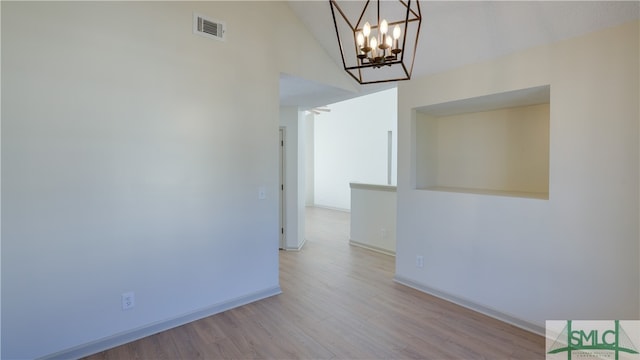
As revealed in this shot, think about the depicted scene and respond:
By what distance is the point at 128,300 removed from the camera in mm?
2387

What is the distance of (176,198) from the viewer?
2.60 metres

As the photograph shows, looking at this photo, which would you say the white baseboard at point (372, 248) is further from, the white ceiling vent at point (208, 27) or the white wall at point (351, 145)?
the white ceiling vent at point (208, 27)

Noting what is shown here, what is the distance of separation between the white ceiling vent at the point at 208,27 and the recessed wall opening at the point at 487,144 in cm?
220

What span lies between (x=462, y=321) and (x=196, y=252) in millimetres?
2468

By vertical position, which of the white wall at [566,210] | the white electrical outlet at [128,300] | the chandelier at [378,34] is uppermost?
the chandelier at [378,34]

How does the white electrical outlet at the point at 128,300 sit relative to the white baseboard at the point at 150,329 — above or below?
above

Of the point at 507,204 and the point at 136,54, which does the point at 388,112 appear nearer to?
the point at 507,204

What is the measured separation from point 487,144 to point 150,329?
3920 millimetres

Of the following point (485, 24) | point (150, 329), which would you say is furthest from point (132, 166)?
point (485, 24)

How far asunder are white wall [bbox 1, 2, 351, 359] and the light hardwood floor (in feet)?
0.84

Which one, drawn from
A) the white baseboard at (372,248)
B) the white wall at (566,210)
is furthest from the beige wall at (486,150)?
the white baseboard at (372,248)

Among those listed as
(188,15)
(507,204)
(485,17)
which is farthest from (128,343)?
(485,17)

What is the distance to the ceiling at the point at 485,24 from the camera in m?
2.06

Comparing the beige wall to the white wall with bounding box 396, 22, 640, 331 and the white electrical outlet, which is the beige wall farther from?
the white electrical outlet
